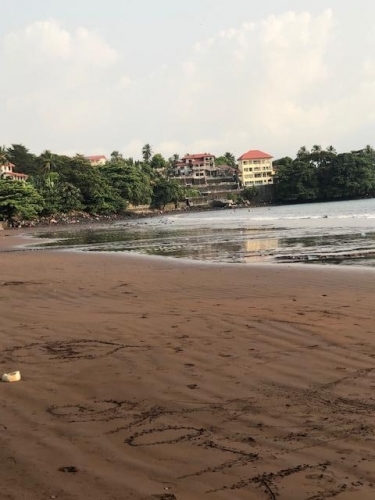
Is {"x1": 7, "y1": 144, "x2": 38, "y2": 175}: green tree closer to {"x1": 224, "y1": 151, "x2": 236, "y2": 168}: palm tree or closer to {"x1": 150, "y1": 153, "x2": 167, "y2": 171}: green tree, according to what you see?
{"x1": 150, "y1": 153, "x2": 167, "y2": 171}: green tree

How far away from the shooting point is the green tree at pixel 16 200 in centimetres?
6206

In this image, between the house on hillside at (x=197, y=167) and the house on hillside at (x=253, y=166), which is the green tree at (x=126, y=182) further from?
the house on hillside at (x=253, y=166)

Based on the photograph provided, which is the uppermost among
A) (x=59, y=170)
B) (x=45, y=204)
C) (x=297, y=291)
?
(x=59, y=170)

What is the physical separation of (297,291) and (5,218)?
59.8m

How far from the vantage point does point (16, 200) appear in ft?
207

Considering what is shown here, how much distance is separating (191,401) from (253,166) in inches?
6382

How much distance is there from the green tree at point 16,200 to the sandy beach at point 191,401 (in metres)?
56.7

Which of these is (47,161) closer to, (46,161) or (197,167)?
(46,161)

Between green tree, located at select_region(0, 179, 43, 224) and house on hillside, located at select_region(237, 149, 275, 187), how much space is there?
336 feet

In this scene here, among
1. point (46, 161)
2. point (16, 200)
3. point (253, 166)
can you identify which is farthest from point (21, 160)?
point (253, 166)

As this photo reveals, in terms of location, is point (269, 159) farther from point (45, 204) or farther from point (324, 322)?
point (324, 322)

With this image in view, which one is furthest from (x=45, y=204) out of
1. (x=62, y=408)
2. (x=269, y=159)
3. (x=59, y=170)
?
(x=269, y=159)

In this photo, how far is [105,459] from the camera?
127 inches

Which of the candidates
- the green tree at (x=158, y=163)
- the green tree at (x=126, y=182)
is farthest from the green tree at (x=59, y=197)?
the green tree at (x=158, y=163)
